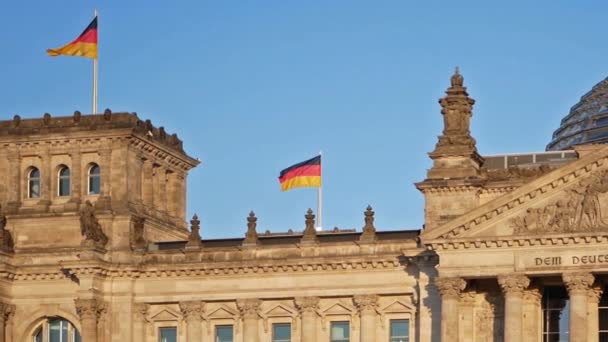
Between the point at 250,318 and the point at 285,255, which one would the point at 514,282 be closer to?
the point at 285,255

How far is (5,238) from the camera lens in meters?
115

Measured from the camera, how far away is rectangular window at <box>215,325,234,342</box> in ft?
373

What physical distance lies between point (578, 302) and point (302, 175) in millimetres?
22604

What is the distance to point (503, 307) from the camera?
106 m

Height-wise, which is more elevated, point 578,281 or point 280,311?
A: point 578,281

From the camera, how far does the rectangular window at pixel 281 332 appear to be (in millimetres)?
112625

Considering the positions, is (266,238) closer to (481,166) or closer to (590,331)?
(481,166)

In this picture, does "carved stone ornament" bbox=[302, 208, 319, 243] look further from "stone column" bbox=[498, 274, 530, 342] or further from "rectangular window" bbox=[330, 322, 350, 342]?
"stone column" bbox=[498, 274, 530, 342]

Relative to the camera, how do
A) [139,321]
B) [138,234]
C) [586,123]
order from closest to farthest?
[139,321]
[138,234]
[586,123]

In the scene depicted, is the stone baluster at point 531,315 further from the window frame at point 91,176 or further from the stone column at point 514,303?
the window frame at point 91,176

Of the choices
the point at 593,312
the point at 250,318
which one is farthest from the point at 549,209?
the point at 250,318

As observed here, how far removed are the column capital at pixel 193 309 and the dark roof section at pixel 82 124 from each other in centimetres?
902

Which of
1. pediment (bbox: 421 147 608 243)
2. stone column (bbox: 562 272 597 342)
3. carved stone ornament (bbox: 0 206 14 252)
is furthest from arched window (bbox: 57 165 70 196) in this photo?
stone column (bbox: 562 272 597 342)

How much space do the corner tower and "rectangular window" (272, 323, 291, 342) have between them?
8.56m
